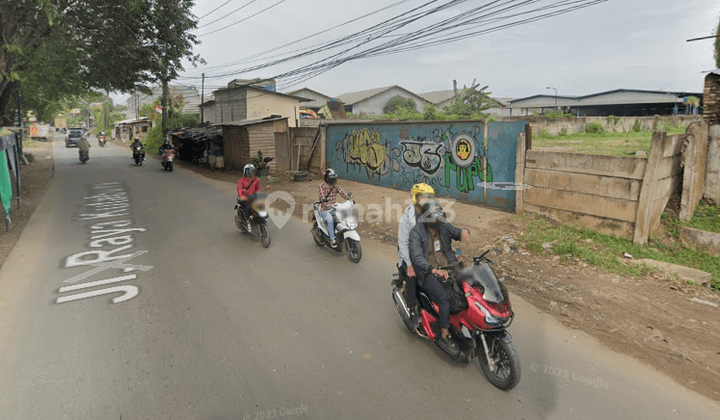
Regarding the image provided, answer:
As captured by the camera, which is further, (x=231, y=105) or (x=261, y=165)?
(x=231, y=105)

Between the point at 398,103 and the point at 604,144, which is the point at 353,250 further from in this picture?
the point at 398,103

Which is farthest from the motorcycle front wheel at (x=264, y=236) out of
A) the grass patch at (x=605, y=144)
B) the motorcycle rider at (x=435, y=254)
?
the grass patch at (x=605, y=144)

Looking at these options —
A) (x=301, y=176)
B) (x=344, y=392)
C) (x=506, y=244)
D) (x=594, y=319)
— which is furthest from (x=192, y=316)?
(x=301, y=176)

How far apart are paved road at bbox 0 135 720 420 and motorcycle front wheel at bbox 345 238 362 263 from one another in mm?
212

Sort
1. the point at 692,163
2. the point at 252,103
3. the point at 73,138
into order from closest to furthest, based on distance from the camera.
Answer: the point at 692,163, the point at 252,103, the point at 73,138

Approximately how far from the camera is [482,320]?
3441 mm

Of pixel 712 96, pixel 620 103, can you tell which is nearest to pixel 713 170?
pixel 712 96

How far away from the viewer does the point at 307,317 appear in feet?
16.6

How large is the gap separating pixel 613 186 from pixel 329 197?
5144mm

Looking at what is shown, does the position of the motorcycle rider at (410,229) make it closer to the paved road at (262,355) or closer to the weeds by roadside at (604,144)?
the paved road at (262,355)

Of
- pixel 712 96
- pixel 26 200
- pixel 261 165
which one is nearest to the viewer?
pixel 712 96

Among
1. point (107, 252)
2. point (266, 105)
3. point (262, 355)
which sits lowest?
point (262, 355)

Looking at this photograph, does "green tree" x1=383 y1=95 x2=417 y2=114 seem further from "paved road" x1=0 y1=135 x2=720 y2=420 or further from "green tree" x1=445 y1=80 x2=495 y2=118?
"paved road" x1=0 y1=135 x2=720 y2=420

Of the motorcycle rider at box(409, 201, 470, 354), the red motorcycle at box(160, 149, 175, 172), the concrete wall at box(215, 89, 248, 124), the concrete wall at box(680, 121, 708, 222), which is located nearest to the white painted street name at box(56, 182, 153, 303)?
the motorcycle rider at box(409, 201, 470, 354)
